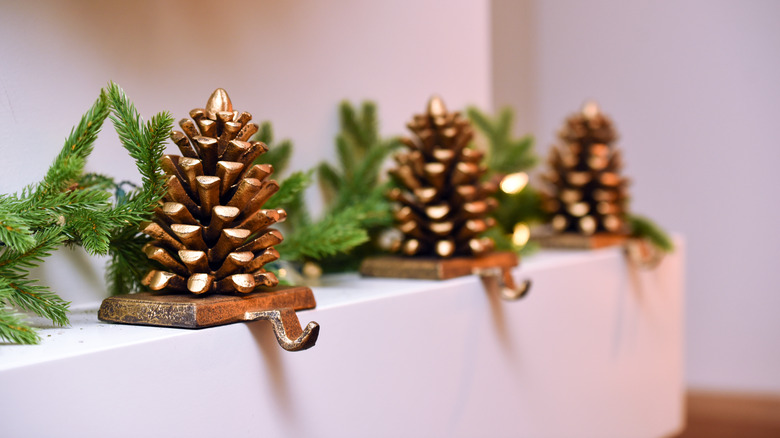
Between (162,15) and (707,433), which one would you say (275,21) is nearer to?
(162,15)

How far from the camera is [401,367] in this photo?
0.65m

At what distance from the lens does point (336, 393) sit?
586 mm

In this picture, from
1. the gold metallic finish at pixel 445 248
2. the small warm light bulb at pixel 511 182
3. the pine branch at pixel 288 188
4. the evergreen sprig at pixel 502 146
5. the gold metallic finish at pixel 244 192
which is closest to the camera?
the gold metallic finish at pixel 244 192

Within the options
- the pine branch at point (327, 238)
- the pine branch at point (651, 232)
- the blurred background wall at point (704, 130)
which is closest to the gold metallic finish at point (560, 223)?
the pine branch at point (651, 232)

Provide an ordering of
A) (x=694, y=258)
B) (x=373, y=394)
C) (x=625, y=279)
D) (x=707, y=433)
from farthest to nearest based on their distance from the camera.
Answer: (x=694, y=258)
(x=707, y=433)
(x=625, y=279)
(x=373, y=394)

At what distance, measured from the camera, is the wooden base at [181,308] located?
0.50 meters

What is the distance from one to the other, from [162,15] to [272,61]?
136 mm

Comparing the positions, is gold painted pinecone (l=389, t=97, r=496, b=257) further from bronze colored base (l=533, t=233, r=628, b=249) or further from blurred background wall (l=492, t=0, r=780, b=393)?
blurred background wall (l=492, t=0, r=780, b=393)

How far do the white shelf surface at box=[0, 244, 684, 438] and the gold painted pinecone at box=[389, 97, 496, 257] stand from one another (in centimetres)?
6

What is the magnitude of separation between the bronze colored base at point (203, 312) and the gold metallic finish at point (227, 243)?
0.03 meters

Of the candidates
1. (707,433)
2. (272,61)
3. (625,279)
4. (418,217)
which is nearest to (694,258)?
(707,433)

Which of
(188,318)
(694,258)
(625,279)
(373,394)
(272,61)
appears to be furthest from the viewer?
(694,258)

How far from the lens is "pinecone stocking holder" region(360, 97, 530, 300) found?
2.54 feet

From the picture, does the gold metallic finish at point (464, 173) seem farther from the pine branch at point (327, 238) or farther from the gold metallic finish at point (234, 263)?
the gold metallic finish at point (234, 263)
